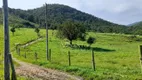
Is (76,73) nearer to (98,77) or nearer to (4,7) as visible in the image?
(98,77)

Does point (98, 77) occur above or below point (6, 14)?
below

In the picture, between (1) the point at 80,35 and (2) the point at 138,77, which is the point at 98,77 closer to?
(2) the point at 138,77

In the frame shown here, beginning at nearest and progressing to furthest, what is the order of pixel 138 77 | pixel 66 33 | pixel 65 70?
1. pixel 138 77
2. pixel 65 70
3. pixel 66 33

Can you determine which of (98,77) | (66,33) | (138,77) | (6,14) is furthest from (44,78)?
(66,33)

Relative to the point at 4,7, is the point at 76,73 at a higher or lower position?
lower

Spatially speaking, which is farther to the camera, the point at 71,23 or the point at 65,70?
the point at 71,23

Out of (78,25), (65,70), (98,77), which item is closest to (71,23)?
(78,25)

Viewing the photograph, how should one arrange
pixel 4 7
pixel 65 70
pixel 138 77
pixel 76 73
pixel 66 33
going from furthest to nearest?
pixel 66 33, pixel 65 70, pixel 76 73, pixel 138 77, pixel 4 7

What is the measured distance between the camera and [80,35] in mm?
118750

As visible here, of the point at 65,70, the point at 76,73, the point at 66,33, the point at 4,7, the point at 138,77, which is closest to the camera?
the point at 4,7

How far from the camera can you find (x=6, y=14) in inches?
696

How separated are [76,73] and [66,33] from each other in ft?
283

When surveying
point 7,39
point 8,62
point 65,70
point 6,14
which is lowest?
point 65,70

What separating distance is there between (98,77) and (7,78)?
1005 centimetres
